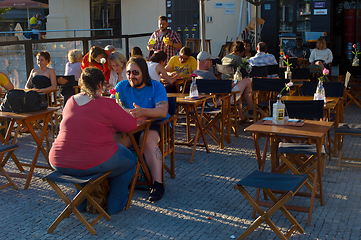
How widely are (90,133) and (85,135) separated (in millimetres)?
44

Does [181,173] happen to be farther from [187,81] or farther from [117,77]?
[187,81]

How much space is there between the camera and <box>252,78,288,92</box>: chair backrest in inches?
265

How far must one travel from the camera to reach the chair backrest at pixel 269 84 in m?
6.74

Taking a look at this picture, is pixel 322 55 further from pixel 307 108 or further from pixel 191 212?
pixel 191 212

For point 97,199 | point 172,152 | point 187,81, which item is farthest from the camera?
point 187,81

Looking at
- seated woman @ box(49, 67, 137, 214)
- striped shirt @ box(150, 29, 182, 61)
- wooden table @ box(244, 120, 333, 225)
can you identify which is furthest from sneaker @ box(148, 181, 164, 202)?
striped shirt @ box(150, 29, 182, 61)

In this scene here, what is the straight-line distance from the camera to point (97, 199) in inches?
156

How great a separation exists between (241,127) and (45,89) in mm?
3404

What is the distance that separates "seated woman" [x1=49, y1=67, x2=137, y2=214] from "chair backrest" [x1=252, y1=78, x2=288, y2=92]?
141 inches

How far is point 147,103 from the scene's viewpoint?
4.57 m

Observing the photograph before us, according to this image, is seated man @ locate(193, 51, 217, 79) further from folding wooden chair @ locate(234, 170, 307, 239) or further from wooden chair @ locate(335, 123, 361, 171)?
folding wooden chair @ locate(234, 170, 307, 239)

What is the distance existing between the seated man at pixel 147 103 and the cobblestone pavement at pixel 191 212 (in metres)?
0.27

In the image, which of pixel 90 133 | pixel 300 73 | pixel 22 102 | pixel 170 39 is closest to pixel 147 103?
pixel 90 133

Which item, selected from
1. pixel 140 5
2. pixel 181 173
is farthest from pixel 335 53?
pixel 181 173
